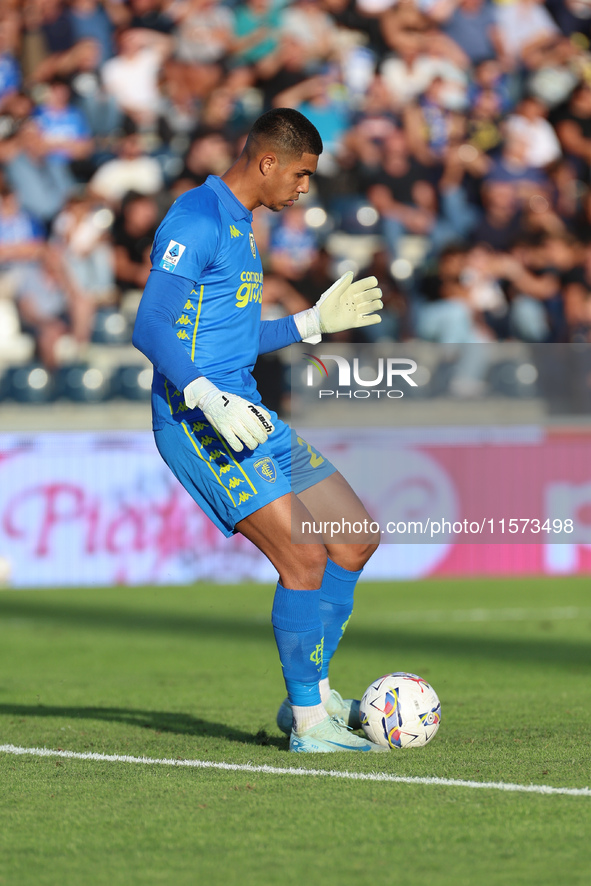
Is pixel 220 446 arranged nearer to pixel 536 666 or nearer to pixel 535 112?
pixel 536 666

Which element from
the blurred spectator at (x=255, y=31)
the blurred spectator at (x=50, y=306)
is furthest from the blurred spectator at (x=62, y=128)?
the blurred spectator at (x=255, y=31)

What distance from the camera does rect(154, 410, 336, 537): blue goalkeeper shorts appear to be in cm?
453

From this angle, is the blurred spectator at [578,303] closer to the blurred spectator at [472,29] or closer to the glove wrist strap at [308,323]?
the blurred spectator at [472,29]

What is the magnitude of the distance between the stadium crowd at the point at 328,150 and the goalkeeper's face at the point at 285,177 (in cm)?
771

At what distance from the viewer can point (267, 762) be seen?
175 inches

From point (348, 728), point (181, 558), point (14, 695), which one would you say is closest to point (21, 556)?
point (181, 558)

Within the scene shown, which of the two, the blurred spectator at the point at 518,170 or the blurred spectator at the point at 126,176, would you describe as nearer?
the blurred spectator at the point at 126,176

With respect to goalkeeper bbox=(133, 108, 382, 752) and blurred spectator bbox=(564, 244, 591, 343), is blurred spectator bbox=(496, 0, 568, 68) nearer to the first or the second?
blurred spectator bbox=(564, 244, 591, 343)

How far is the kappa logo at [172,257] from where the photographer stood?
4.43 m

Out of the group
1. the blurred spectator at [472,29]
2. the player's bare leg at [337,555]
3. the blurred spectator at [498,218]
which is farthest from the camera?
the blurred spectator at [472,29]

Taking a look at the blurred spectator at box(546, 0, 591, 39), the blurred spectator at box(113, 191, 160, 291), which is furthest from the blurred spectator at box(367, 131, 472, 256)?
the blurred spectator at box(546, 0, 591, 39)

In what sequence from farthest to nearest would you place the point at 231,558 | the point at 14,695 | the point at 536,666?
the point at 231,558 < the point at 536,666 < the point at 14,695

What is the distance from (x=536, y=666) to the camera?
24.2ft

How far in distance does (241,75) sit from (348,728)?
10.8 metres
